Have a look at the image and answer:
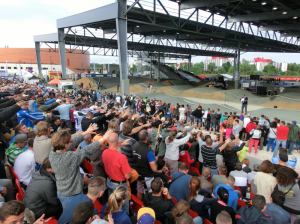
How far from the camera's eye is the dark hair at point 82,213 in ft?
6.28

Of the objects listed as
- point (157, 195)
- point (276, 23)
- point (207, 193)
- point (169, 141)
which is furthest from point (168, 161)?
point (276, 23)

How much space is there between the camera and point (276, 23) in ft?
102

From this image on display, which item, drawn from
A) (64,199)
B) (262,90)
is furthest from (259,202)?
(262,90)

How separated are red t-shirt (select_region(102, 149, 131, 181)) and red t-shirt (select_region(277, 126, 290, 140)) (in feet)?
24.1

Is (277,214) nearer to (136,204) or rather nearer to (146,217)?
(146,217)

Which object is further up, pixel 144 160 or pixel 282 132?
pixel 144 160

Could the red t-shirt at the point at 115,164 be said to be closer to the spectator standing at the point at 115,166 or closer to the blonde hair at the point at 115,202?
the spectator standing at the point at 115,166

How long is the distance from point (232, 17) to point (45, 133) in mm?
30006

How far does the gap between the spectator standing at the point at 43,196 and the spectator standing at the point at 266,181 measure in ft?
12.0

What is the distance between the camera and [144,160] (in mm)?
3408

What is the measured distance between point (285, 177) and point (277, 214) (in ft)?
2.57

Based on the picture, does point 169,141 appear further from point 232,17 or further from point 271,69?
point 271,69

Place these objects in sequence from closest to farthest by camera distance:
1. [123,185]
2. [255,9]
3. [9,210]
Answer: [9,210] → [123,185] → [255,9]

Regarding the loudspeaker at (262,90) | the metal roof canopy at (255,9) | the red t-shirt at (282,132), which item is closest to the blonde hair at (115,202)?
the red t-shirt at (282,132)
